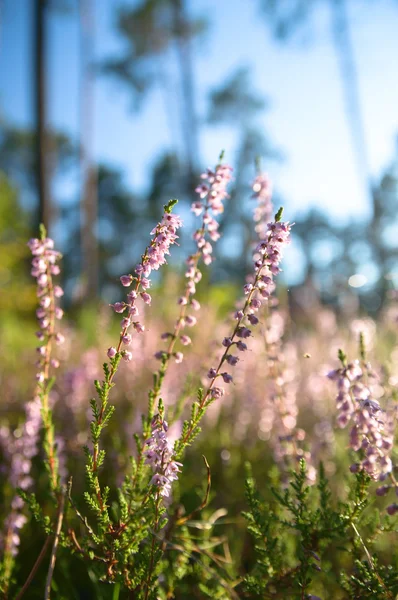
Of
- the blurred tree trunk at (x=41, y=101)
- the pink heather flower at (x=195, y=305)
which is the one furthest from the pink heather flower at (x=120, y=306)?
the blurred tree trunk at (x=41, y=101)

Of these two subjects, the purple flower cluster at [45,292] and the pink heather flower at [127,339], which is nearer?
the pink heather flower at [127,339]

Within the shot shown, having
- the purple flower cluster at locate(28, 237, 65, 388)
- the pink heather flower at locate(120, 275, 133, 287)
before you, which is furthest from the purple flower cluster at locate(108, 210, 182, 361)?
the purple flower cluster at locate(28, 237, 65, 388)

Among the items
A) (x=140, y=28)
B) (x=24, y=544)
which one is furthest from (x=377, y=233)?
(x=140, y=28)

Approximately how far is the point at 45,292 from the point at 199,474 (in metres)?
1.73

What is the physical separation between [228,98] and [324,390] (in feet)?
59.9

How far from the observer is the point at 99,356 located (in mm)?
3545

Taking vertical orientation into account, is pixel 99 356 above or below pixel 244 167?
below

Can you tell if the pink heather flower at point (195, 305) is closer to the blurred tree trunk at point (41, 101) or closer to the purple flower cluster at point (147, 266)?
the purple flower cluster at point (147, 266)

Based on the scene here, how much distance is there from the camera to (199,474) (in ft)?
9.14

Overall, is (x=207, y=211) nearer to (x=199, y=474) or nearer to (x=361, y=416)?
(x=361, y=416)

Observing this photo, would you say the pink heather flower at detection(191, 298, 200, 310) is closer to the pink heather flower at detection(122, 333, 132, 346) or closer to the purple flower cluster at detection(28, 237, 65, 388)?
the pink heather flower at detection(122, 333, 132, 346)

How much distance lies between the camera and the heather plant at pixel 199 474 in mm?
1149

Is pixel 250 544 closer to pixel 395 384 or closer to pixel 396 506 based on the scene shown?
pixel 395 384

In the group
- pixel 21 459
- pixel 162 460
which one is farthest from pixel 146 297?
pixel 21 459
